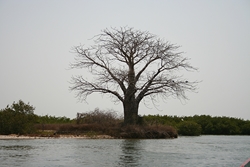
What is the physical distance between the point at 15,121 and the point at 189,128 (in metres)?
14.0

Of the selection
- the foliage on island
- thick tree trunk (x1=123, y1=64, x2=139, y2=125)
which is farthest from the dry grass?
thick tree trunk (x1=123, y1=64, x2=139, y2=125)

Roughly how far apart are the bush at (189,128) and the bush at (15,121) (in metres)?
12.2

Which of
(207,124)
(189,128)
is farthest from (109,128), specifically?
(207,124)

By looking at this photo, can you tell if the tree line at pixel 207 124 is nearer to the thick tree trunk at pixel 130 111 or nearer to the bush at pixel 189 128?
the bush at pixel 189 128

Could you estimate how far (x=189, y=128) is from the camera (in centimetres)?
3350

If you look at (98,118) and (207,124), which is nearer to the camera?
(98,118)

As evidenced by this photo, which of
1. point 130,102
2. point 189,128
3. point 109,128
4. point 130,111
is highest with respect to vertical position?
point 130,102

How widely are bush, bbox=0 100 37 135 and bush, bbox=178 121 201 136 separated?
12.2 m

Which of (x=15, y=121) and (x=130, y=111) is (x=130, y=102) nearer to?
(x=130, y=111)

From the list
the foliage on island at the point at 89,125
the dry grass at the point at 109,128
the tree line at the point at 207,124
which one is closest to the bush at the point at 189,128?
the tree line at the point at 207,124

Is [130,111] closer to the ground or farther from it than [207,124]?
farther from it

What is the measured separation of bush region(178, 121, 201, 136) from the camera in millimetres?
33219

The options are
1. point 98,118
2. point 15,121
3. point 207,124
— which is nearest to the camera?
point 15,121

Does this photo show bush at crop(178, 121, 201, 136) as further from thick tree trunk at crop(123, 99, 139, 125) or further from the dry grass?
thick tree trunk at crop(123, 99, 139, 125)
